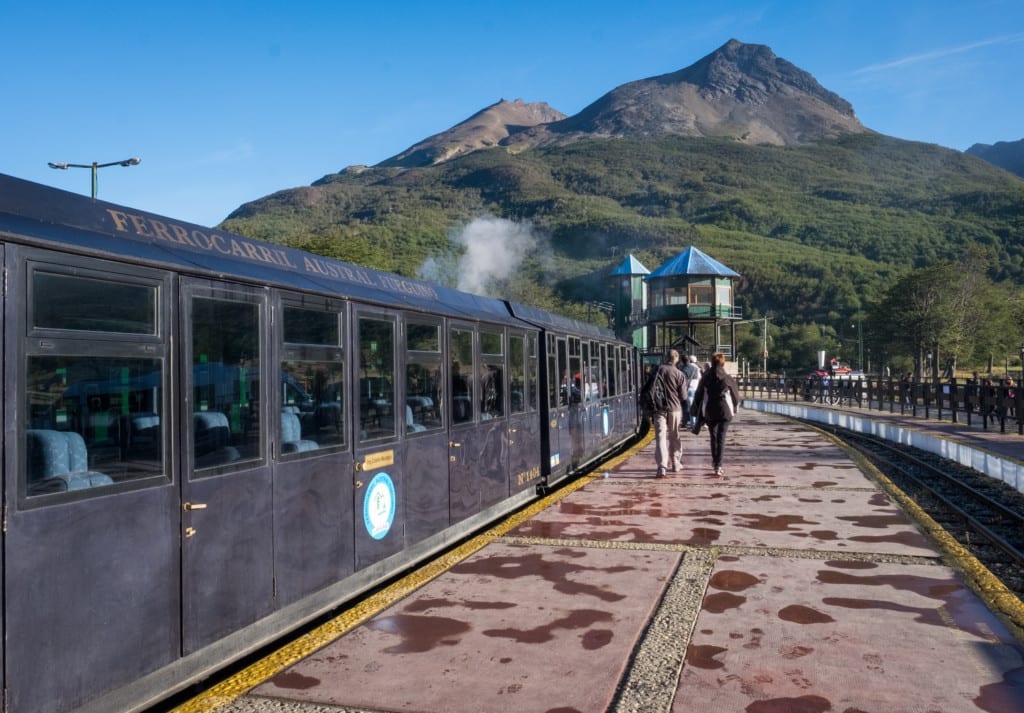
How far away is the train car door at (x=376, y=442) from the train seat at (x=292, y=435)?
0.61m

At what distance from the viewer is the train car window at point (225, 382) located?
4.34 metres

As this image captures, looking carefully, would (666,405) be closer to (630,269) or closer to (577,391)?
(577,391)

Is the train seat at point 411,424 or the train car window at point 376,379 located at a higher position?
the train car window at point 376,379

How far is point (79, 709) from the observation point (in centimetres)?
348

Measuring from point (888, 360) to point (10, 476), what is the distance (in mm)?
85169

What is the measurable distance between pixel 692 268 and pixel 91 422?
58.8 metres

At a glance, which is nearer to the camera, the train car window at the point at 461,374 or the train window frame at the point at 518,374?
the train car window at the point at 461,374

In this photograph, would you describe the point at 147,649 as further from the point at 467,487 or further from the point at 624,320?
the point at 624,320

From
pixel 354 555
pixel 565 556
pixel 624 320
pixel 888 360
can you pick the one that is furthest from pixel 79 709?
pixel 888 360

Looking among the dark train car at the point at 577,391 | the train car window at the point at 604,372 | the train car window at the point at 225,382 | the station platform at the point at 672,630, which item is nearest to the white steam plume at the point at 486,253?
the dark train car at the point at 577,391

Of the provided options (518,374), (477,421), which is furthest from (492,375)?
(518,374)

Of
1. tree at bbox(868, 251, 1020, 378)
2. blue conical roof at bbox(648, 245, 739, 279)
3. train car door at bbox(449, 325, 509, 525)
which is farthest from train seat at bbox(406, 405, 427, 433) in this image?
tree at bbox(868, 251, 1020, 378)

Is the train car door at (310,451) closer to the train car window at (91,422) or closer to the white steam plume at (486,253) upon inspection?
the train car window at (91,422)

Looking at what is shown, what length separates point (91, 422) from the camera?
11.9 ft
